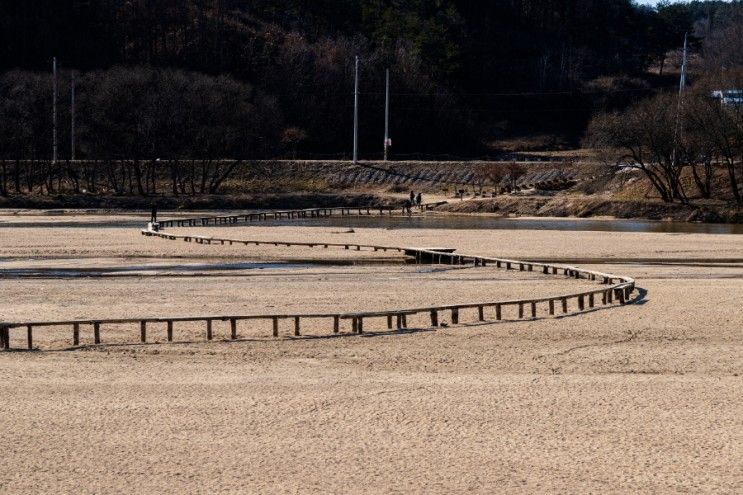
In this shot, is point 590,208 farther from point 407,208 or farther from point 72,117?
point 72,117

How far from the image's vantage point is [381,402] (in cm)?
1788

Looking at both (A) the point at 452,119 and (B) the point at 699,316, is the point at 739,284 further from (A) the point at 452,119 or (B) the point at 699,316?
(A) the point at 452,119

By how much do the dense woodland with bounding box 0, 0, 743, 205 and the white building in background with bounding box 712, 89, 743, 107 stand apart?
17031 millimetres

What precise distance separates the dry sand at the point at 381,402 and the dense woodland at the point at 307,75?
181ft

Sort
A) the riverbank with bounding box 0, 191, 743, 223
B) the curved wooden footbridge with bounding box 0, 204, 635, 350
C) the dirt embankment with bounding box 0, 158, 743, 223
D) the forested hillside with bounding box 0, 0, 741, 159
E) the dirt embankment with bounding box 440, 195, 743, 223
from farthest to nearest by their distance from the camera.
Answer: the forested hillside with bounding box 0, 0, 741, 159, the dirt embankment with bounding box 0, 158, 743, 223, the riverbank with bounding box 0, 191, 743, 223, the dirt embankment with bounding box 440, 195, 743, 223, the curved wooden footbridge with bounding box 0, 204, 635, 350

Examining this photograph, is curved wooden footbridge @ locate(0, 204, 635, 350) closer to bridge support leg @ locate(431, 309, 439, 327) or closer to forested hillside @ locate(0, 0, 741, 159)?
bridge support leg @ locate(431, 309, 439, 327)

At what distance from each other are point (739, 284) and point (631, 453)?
18.7m

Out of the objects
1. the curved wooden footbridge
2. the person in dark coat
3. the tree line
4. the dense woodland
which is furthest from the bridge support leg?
the dense woodland

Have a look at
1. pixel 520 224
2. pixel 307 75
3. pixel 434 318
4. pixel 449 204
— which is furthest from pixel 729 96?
pixel 434 318

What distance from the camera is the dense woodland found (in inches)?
3327

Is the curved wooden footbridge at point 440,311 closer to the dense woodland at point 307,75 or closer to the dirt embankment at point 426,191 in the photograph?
the dirt embankment at point 426,191

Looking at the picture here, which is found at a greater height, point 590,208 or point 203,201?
point 590,208

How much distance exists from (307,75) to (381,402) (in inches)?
3983

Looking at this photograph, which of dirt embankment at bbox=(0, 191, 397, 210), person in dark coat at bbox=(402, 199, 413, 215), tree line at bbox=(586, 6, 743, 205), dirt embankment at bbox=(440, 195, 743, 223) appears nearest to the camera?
dirt embankment at bbox=(440, 195, 743, 223)
